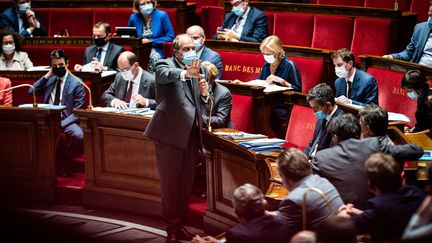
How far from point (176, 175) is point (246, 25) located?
2269 mm

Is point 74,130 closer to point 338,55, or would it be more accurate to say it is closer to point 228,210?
point 228,210

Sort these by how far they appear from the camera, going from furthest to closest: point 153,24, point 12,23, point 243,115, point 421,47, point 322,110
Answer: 1. point 12,23
2. point 153,24
3. point 421,47
4. point 243,115
5. point 322,110

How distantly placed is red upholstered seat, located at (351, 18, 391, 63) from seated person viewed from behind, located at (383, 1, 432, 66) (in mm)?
463

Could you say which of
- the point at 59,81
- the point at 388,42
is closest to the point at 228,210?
the point at 59,81

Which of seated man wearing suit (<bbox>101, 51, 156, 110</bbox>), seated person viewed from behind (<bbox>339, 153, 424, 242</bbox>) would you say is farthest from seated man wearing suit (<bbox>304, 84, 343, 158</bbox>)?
seated man wearing suit (<bbox>101, 51, 156, 110</bbox>)

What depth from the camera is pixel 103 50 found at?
20.0ft

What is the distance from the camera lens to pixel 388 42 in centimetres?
586

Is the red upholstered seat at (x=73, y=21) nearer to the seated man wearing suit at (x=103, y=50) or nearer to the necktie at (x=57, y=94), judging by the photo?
the seated man wearing suit at (x=103, y=50)

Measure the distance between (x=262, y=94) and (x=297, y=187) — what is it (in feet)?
6.31

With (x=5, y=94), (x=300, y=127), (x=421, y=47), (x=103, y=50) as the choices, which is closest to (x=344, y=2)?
(x=421, y=47)

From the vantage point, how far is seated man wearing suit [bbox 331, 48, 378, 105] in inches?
186

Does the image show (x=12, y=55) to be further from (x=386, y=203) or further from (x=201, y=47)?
(x=386, y=203)

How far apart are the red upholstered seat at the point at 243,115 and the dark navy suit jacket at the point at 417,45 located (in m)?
1.25

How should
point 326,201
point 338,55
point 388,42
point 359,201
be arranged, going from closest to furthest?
point 326,201
point 359,201
point 338,55
point 388,42
